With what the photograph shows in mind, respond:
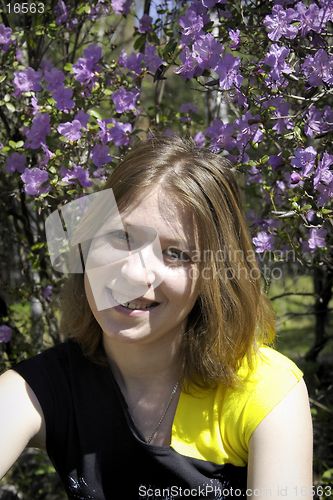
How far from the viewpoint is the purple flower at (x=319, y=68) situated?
1716 mm

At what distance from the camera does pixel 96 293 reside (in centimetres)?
155

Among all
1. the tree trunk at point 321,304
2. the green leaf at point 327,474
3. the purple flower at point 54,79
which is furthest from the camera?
the tree trunk at point 321,304

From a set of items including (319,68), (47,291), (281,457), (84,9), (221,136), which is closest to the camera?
(281,457)

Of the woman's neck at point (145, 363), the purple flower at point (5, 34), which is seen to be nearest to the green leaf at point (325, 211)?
the woman's neck at point (145, 363)

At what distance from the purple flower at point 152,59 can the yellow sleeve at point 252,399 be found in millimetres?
1008

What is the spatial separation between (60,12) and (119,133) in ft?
1.68

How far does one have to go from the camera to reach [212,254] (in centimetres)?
154

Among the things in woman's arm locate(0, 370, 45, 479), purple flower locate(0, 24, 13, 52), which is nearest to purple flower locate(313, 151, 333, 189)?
woman's arm locate(0, 370, 45, 479)

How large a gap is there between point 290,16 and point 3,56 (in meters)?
0.94

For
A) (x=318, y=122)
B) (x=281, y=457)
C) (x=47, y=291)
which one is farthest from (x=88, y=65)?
(x=281, y=457)

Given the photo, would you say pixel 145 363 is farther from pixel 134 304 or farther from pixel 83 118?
pixel 83 118

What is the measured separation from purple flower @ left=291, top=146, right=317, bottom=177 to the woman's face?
408 millimetres

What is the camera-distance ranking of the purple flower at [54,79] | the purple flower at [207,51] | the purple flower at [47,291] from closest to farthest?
the purple flower at [207,51] < the purple flower at [54,79] < the purple flower at [47,291]

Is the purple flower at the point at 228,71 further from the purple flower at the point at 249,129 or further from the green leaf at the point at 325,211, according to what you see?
the green leaf at the point at 325,211
